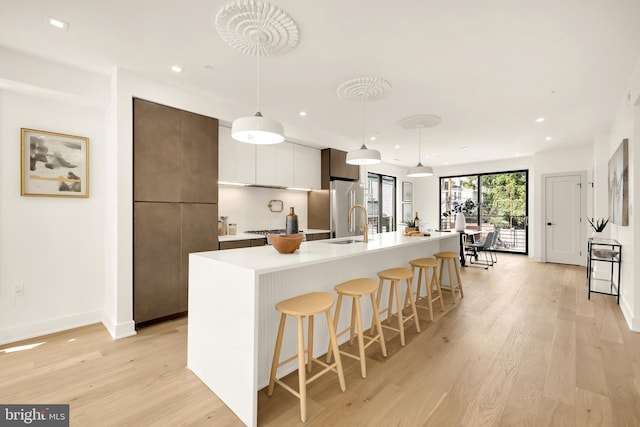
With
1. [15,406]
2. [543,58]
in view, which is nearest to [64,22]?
[15,406]

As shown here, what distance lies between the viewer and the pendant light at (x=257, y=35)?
1976mm

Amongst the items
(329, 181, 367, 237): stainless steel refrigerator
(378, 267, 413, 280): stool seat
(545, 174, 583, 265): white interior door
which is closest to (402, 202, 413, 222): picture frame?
(545, 174, 583, 265): white interior door

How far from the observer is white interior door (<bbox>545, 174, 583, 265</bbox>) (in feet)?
21.6

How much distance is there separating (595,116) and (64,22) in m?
6.32

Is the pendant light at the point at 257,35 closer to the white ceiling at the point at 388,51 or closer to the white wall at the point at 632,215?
the white ceiling at the point at 388,51

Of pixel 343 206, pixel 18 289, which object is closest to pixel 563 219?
pixel 343 206

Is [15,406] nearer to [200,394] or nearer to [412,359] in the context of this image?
[200,394]

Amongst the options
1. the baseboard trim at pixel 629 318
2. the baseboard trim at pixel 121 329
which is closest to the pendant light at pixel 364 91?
the baseboard trim at pixel 121 329

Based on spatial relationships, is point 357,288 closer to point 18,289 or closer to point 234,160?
point 234,160

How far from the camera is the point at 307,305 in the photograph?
6.26ft

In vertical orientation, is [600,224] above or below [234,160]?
below

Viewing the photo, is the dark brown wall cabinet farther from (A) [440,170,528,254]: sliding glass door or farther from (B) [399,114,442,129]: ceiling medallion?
(A) [440,170,528,254]: sliding glass door

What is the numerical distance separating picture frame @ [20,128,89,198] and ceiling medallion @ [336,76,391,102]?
284cm

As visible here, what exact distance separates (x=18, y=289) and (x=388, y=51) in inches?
161
